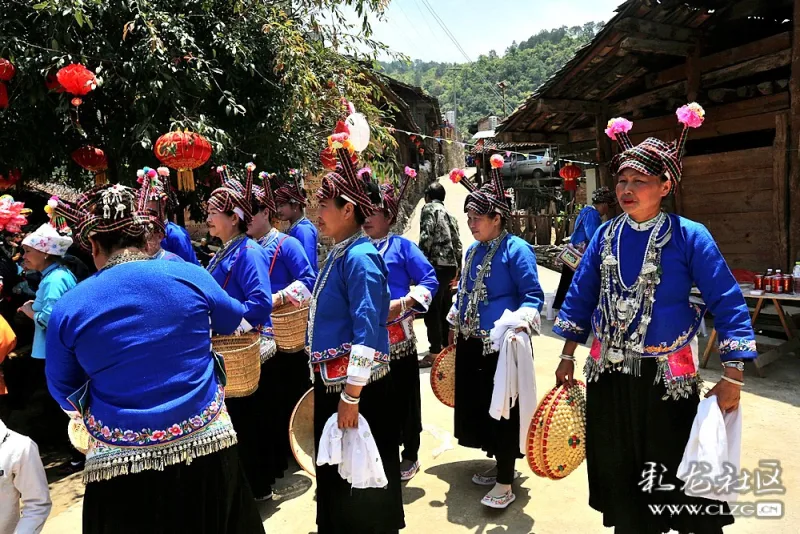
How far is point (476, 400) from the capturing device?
3732 millimetres

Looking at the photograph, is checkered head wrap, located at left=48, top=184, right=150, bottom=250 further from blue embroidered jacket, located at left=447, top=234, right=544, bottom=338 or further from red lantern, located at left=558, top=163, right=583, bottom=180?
red lantern, located at left=558, top=163, right=583, bottom=180

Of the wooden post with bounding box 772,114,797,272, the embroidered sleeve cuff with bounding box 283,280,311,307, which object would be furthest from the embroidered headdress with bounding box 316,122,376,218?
the wooden post with bounding box 772,114,797,272

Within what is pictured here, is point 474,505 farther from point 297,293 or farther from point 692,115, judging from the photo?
point 692,115

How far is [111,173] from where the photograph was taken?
6.73 m

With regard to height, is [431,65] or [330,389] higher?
[431,65]

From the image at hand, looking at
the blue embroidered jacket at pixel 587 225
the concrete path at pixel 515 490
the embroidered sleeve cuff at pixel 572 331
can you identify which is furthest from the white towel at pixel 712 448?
the blue embroidered jacket at pixel 587 225

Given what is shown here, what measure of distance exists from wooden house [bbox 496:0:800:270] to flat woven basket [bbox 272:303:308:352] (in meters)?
5.24

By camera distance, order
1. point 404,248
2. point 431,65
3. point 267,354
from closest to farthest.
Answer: point 267,354 < point 404,248 < point 431,65

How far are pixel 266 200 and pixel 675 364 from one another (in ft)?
9.21

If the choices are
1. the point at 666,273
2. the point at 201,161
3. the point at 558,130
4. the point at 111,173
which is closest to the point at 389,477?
the point at 666,273

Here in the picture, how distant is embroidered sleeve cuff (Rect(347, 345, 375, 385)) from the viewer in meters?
2.44

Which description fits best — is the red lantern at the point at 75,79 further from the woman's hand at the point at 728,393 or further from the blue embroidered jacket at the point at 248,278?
the woman's hand at the point at 728,393

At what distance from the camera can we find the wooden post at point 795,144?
19.6 ft

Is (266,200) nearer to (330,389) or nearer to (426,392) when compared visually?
(330,389)
